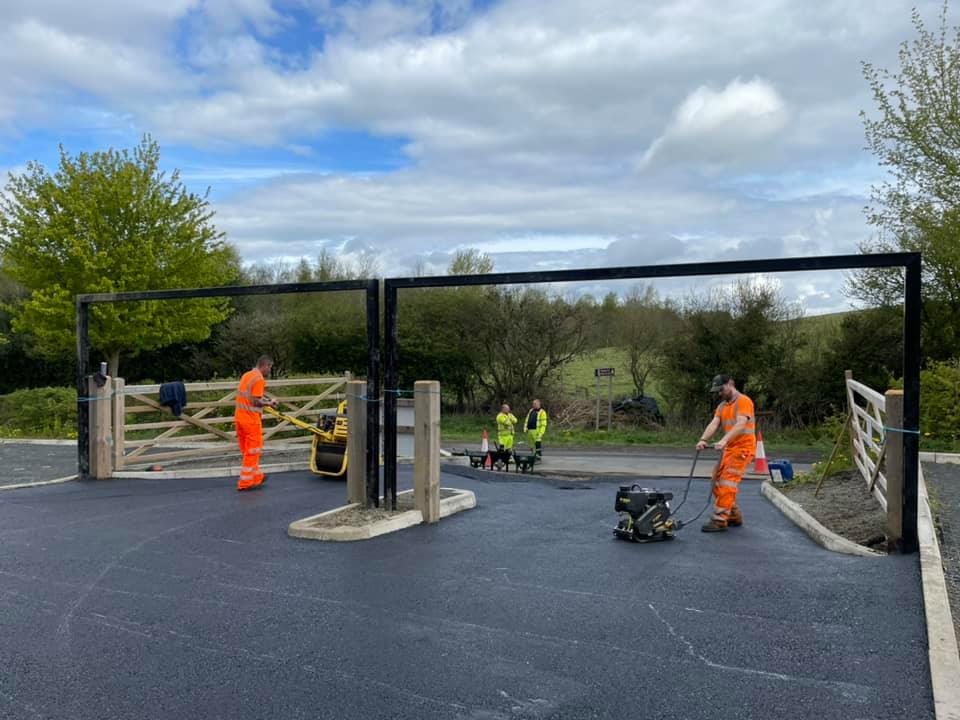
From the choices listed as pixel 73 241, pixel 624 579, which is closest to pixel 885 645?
pixel 624 579

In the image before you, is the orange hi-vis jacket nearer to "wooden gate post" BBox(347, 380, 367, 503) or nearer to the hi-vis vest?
"wooden gate post" BBox(347, 380, 367, 503)

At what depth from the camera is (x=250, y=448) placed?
38.3 feet

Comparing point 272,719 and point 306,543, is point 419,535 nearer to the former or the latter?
point 306,543

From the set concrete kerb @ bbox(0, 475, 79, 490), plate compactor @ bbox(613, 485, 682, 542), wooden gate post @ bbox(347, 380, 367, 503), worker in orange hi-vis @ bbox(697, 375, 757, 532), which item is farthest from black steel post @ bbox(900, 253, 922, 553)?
concrete kerb @ bbox(0, 475, 79, 490)

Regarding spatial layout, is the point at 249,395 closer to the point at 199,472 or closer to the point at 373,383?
the point at 199,472

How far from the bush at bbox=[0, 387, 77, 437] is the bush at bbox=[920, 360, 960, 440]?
70.9 ft

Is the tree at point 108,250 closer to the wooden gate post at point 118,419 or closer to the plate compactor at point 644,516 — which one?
the wooden gate post at point 118,419

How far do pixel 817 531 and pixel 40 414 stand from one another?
930 inches

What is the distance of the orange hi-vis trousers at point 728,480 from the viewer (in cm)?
→ 901

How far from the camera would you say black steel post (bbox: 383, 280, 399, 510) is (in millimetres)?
9133

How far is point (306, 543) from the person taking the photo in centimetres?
805

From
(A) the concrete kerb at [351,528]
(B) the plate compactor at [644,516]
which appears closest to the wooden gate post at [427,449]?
(A) the concrete kerb at [351,528]

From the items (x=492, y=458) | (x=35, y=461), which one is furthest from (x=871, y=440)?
(x=35, y=461)

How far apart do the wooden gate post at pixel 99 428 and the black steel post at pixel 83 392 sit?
7 cm
